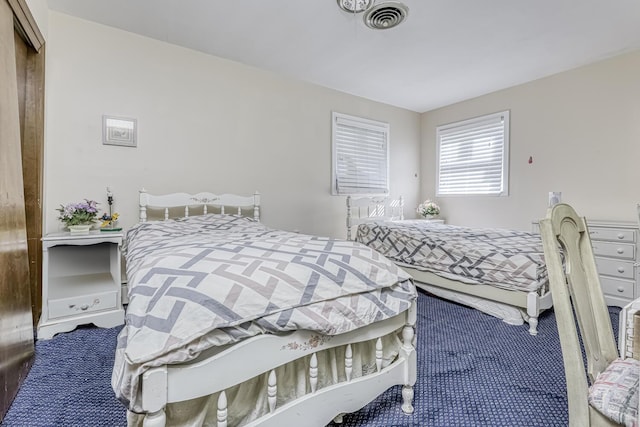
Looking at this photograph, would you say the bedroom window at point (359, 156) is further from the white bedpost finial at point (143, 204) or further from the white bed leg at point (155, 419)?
the white bed leg at point (155, 419)

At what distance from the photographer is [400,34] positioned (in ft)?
8.61

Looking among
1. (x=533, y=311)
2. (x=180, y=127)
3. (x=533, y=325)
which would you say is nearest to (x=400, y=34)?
(x=180, y=127)

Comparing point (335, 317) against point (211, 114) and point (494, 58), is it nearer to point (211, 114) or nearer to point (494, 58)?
point (211, 114)

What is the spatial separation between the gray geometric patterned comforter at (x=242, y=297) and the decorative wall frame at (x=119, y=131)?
1.93 metres

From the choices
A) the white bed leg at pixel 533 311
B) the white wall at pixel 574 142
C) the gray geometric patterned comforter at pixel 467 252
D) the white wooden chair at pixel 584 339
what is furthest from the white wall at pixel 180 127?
the white wooden chair at pixel 584 339

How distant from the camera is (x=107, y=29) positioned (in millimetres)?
2576

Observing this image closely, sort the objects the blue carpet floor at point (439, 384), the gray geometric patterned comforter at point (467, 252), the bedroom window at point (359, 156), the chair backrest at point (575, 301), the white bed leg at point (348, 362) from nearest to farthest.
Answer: the chair backrest at point (575, 301) → the white bed leg at point (348, 362) → the blue carpet floor at point (439, 384) → the gray geometric patterned comforter at point (467, 252) → the bedroom window at point (359, 156)

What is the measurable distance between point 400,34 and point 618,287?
9.83 ft

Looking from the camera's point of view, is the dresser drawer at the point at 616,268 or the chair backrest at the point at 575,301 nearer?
the chair backrest at the point at 575,301

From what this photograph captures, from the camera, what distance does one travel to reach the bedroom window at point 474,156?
3.89 metres

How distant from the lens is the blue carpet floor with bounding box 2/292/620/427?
1374 millimetres

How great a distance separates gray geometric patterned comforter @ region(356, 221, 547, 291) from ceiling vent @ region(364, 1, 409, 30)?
194 cm

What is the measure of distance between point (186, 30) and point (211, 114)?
29.1 inches

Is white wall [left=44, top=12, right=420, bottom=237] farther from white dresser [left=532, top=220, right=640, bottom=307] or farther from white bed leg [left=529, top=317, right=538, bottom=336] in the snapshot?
white dresser [left=532, top=220, right=640, bottom=307]
